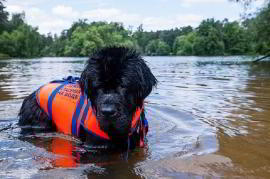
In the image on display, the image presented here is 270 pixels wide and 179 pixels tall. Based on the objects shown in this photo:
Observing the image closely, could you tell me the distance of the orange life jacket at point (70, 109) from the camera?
4.77 meters


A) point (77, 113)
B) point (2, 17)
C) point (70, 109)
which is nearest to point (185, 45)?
point (2, 17)

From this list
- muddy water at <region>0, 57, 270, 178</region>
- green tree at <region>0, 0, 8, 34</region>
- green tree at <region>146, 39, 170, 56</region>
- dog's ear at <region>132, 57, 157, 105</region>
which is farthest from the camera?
green tree at <region>146, 39, 170, 56</region>

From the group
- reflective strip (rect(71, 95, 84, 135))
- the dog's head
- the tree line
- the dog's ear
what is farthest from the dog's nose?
the tree line

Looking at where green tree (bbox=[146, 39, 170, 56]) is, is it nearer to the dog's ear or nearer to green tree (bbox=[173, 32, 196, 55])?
green tree (bbox=[173, 32, 196, 55])

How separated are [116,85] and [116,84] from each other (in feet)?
0.04

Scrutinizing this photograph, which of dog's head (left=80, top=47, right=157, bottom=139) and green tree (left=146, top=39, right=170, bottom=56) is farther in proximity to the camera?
green tree (left=146, top=39, right=170, bottom=56)

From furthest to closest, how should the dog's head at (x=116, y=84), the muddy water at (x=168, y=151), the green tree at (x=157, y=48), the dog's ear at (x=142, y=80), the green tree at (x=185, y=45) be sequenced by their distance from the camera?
the green tree at (x=157, y=48)
the green tree at (x=185, y=45)
the dog's ear at (x=142, y=80)
the muddy water at (x=168, y=151)
the dog's head at (x=116, y=84)

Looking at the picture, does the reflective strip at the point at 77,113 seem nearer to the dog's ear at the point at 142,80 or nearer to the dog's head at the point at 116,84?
the dog's head at the point at 116,84

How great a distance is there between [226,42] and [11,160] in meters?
128

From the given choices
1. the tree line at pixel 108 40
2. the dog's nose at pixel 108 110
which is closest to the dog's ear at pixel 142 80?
the dog's nose at pixel 108 110

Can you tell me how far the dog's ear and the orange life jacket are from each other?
323 millimetres

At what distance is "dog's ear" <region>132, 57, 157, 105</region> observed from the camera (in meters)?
4.30

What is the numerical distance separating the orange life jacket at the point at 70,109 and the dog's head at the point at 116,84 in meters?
0.31

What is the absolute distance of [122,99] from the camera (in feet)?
13.4
